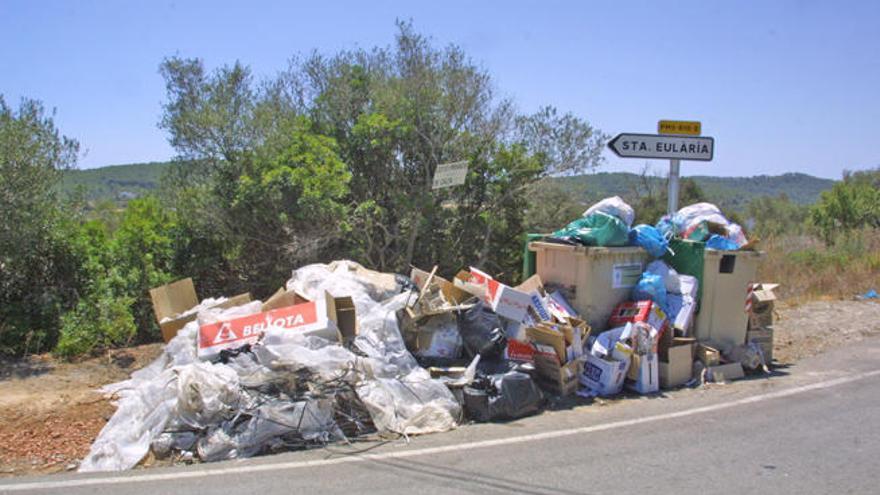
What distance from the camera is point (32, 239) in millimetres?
8531

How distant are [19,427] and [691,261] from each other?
281 inches

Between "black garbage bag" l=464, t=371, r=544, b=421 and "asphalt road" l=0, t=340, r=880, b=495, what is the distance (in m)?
0.15

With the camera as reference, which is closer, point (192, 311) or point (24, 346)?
point (192, 311)

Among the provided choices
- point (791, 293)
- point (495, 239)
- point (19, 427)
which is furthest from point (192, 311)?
point (791, 293)

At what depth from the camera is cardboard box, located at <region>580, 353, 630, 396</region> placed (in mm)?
7109

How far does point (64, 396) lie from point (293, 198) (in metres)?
4.09

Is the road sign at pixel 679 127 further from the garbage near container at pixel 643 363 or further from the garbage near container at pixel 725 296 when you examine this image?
the garbage near container at pixel 643 363

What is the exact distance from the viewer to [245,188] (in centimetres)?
999

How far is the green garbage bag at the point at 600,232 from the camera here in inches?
312

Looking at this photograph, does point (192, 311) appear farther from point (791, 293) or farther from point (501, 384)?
point (791, 293)

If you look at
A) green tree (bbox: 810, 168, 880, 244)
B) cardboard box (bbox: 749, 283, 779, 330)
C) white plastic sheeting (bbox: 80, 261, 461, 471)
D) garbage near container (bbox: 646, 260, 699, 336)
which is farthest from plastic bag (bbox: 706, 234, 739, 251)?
green tree (bbox: 810, 168, 880, 244)

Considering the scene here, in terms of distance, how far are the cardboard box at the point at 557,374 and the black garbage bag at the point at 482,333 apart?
427 mm

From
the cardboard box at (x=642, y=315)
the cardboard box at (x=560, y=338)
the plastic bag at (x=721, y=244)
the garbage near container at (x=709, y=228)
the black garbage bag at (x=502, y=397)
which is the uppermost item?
the garbage near container at (x=709, y=228)

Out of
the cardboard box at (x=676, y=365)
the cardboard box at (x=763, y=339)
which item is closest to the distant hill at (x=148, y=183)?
the cardboard box at (x=763, y=339)
